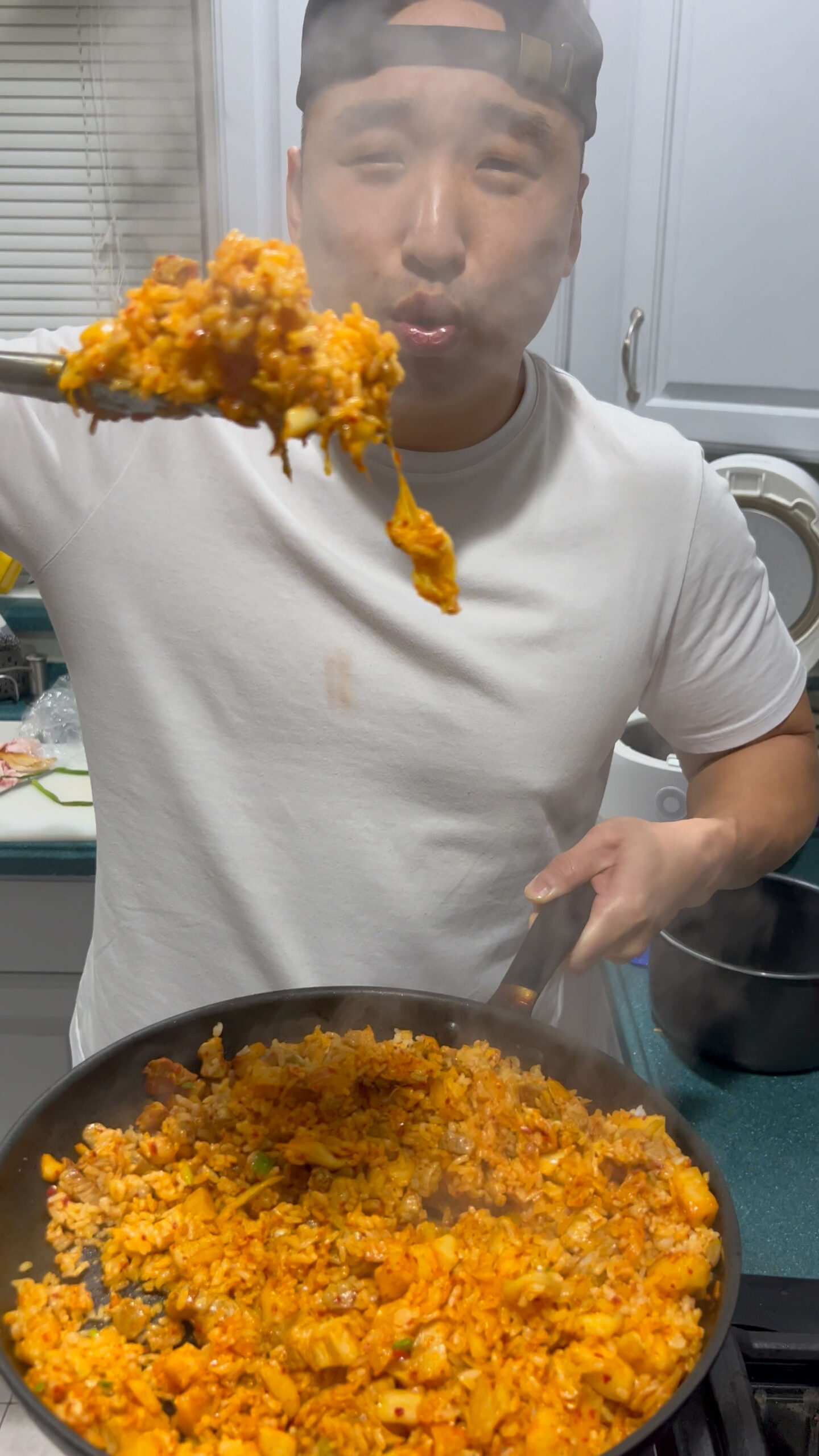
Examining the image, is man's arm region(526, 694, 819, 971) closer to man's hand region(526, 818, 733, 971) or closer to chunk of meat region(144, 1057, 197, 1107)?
man's hand region(526, 818, 733, 971)

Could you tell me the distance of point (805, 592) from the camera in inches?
63.4

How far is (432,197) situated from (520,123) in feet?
0.38

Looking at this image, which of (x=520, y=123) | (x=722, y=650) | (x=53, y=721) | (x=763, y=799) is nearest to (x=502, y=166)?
(x=520, y=123)

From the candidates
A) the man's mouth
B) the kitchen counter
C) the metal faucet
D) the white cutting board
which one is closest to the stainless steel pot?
the kitchen counter

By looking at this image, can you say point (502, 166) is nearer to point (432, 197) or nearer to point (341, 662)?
point (432, 197)

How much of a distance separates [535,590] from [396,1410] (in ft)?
2.15

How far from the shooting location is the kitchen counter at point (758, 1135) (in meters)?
0.96

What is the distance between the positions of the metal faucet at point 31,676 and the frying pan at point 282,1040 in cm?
152

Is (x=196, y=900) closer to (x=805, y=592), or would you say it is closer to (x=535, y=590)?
(x=535, y=590)

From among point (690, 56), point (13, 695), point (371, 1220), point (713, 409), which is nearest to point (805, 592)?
point (713, 409)

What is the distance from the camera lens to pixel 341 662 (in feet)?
3.06

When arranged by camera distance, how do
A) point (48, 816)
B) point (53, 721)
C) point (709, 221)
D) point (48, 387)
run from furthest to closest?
point (53, 721), point (48, 816), point (709, 221), point (48, 387)

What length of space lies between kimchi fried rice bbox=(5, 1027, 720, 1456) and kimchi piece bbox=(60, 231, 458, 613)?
48 cm

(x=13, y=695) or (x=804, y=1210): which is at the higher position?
(x=804, y=1210)
